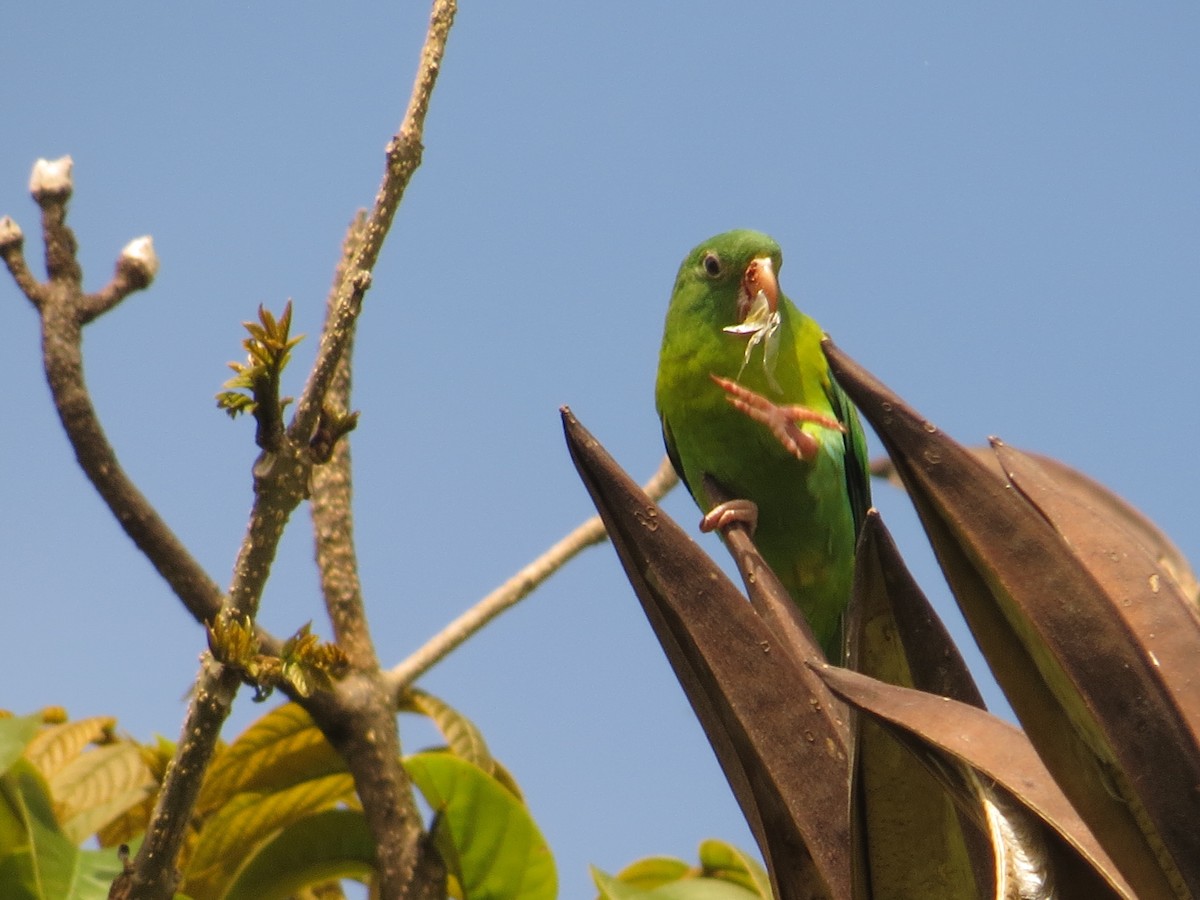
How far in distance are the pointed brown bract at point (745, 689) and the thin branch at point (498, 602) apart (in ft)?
4.66

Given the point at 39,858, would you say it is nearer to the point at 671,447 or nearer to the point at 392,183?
the point at 392,183

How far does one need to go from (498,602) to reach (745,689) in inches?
60.2

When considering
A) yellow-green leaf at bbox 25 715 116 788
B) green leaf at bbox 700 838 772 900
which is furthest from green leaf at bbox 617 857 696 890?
yellow-green leaf at bbox 25 715 116 788

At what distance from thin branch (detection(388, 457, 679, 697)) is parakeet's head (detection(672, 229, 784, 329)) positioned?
0.50m

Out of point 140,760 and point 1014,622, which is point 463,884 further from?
point 1014,622

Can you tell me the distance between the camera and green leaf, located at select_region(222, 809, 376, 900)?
2006 mm

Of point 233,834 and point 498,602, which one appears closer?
point 233,834

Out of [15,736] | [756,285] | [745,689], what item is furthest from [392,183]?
[756,285]

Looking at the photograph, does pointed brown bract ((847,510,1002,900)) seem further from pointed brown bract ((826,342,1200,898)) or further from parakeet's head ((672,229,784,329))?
parakeet's head ((672,229,784,329))

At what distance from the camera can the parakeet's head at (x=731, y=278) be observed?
8.96ft

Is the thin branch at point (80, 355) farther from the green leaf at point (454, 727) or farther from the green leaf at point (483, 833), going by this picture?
the green leaf at point (454, 727)

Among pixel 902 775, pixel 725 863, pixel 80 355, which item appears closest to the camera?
pixel 902 775

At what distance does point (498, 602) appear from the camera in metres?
2.49

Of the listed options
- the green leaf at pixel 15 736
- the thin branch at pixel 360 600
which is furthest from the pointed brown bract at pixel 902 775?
the green leaf at pixel 15 736
